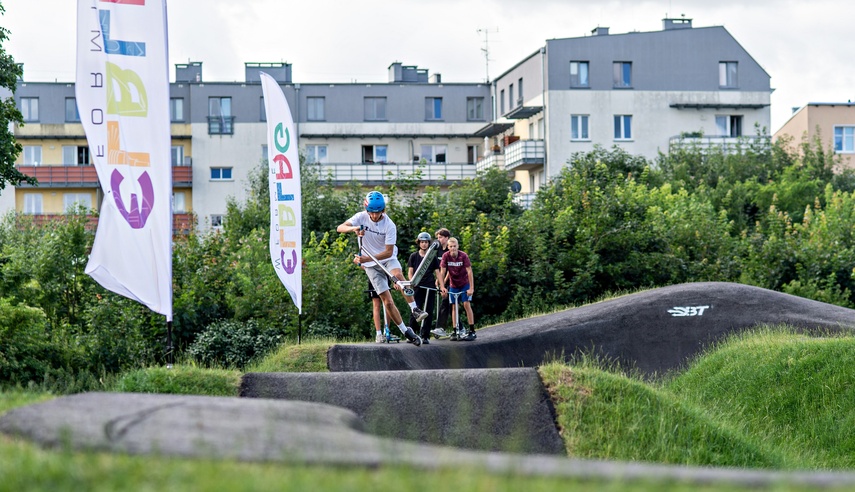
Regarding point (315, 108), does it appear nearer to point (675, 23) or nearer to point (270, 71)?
point (270, 71)

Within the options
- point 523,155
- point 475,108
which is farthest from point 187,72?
point 523,155

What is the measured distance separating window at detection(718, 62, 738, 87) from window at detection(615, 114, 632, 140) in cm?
547

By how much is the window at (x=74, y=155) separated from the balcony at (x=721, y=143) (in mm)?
35930

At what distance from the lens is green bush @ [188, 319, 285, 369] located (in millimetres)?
21047

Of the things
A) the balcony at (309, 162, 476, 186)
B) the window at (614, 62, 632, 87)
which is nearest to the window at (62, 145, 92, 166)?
the balcony at (309, 162, 476, 186)

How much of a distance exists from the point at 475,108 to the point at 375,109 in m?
6.33

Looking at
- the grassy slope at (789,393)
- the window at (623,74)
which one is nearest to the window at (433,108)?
the window at (623,74)

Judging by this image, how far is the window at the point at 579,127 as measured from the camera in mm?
61875

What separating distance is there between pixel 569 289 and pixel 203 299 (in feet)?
34.0

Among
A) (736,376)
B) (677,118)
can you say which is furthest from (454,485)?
(677,118)

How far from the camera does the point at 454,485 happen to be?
420cm

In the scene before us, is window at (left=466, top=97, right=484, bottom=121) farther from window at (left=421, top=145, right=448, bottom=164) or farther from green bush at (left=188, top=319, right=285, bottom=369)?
green bush at (left=188, top=319, right=285, bottom=369)

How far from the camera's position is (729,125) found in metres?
63.7

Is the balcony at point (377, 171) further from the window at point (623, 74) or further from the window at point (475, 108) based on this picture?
the window at point (623, 74)
